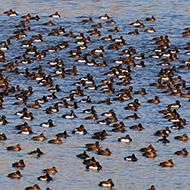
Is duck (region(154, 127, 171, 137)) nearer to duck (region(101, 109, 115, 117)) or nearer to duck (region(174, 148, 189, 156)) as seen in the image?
duck (region(174, 148, 189, 156))

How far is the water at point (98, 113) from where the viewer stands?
61625 millimetres

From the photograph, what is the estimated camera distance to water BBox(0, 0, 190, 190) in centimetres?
6162

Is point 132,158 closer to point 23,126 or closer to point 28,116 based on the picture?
point 23,126

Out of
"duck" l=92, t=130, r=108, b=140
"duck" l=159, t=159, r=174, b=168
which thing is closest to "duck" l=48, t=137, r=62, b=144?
"duck" l=92, t=130, r=108, b=140

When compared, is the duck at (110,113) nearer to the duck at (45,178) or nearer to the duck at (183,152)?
the duck at (183,152)

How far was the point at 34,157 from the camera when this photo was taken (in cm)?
6506

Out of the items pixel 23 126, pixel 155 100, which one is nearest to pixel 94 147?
pixel 23 126

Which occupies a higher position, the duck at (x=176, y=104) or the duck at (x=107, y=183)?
the duck at (x=176, y=104)

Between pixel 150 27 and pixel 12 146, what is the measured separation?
51.3 m

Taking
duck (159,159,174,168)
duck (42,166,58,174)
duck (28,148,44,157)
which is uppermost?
duck (28,148,44,157)

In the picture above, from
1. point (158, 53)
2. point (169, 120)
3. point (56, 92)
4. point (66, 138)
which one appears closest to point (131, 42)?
point (158, 53)

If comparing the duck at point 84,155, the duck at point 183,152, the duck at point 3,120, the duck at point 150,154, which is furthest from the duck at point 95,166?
the duck at point 3,120

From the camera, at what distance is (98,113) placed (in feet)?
257

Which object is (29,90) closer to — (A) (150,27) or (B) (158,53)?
(B) (158,53)
